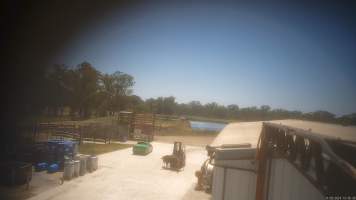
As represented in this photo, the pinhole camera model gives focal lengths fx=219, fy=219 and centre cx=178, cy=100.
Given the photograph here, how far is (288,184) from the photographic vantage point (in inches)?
247

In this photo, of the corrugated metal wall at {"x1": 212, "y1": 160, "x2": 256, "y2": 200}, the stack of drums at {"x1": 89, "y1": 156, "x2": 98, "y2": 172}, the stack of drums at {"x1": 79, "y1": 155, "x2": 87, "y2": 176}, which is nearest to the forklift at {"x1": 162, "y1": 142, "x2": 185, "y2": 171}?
the stack of drums at {"x1": 89, "y1": 156, "x2": 98, "y2": 172}

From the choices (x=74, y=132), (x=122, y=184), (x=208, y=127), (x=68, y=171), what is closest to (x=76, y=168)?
(x=68, y=171)

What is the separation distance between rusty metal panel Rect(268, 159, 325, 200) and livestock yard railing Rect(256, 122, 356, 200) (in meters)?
0.20

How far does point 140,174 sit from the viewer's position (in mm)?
18281

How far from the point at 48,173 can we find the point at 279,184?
15710mm

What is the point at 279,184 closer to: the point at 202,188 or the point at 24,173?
the point at 202,188

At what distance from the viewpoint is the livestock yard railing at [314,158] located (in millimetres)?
2838

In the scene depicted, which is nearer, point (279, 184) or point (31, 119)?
point (279, 184)

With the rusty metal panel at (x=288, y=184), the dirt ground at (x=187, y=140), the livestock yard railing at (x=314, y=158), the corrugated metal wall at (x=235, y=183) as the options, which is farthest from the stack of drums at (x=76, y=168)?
the dirt ground at (x=187, y=140)

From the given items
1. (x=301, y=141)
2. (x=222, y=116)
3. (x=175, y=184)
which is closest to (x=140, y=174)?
(x=175, y=184)

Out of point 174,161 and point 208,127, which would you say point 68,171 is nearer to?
point 174,161

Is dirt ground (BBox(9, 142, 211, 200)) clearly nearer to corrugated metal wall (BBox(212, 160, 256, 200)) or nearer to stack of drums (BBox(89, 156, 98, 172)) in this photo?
stack of drums (BBox(89, 156, 98, 172))

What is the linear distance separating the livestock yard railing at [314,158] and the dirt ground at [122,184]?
8.46 metres

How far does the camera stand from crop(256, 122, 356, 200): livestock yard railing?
9.31 feet
